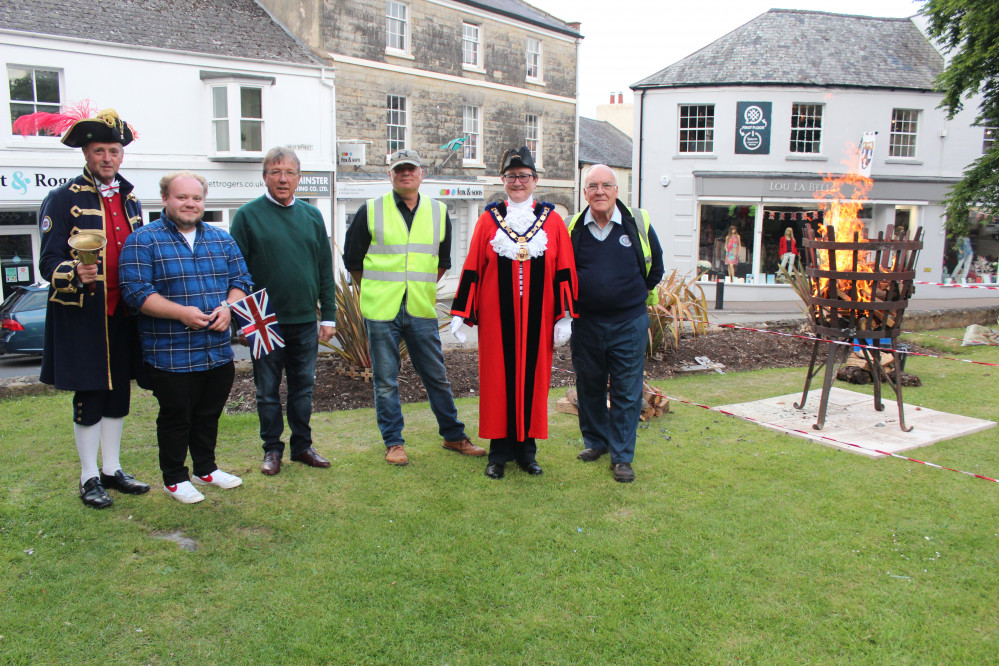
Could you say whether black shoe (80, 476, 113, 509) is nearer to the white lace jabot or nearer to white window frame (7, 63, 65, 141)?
the white lace jabot

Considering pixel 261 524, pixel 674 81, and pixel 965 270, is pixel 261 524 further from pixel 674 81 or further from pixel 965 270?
pixel 965 270

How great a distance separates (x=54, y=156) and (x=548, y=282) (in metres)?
16.3

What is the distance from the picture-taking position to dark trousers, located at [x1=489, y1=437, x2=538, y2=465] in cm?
502

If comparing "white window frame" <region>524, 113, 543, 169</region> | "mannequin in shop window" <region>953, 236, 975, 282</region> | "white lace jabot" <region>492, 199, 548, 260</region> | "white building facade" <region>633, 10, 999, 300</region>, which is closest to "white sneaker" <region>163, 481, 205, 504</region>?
"white lace jabot" <region>492, 199, 548, 260</region>

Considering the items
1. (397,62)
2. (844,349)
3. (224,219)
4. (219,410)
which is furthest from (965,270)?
(219,410)

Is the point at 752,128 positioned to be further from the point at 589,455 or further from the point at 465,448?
the point at 465,448

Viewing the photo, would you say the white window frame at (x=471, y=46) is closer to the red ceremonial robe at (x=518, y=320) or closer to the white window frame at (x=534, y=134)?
the white window frame at (x=534, y=134)

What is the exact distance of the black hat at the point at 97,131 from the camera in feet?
13.1

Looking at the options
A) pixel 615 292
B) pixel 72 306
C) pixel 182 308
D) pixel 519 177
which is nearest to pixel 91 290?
pixel 72 306

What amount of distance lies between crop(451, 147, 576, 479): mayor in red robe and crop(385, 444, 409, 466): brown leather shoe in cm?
58

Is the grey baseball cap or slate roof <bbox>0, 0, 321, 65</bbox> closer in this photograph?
the grey baseball cap

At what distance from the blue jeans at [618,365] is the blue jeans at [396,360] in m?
0.98

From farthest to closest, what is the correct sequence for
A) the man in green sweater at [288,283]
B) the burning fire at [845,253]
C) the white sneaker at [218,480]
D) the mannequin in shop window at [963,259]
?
the mannequin in shop window at [963,259] → the burning fire at [845,253] → the man in green sweater at [288,283] → the white sneaker at [218,480]

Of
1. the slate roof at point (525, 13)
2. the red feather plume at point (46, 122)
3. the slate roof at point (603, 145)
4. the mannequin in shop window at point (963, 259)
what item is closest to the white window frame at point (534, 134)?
the slate roof at point (603, 145)
